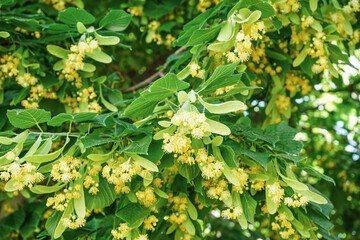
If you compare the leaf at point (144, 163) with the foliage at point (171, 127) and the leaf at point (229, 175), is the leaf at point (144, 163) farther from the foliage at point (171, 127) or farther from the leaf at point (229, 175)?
the leaf at point (229, 175)

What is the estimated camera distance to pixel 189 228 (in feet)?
5.28

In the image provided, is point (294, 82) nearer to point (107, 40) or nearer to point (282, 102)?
point (282, 102)

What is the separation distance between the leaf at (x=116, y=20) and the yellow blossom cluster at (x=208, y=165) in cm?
86

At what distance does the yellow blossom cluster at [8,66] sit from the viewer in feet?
6.39

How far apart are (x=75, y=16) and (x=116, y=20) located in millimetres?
203

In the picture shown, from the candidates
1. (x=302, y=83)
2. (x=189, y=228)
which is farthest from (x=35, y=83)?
(x=302, y=83)

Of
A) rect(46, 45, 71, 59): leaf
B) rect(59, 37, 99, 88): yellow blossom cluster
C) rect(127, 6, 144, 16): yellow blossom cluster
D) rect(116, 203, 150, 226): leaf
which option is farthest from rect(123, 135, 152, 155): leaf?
rect(127, 6, 144, 16): yellow blossom cluster

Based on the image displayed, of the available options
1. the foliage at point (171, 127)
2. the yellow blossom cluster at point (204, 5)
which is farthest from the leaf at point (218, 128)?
the yellow blossom cluster at point (204, 5)

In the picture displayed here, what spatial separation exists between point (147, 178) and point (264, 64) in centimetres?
113

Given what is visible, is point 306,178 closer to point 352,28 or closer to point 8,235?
point 352,28

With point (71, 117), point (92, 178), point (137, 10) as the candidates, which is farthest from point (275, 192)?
point (137, 10)

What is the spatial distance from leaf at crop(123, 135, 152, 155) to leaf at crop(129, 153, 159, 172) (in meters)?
0.03

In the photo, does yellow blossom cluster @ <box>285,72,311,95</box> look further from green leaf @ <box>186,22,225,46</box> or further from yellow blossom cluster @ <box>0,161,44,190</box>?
yellow blossom cluster @ <box>0,161,44,190</box>

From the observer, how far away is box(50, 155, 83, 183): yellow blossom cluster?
4.40ft
